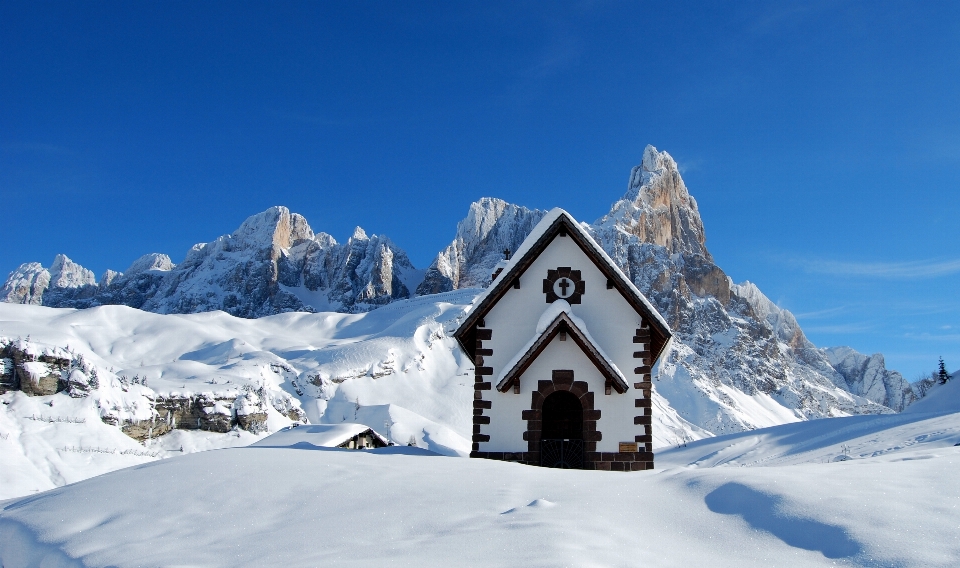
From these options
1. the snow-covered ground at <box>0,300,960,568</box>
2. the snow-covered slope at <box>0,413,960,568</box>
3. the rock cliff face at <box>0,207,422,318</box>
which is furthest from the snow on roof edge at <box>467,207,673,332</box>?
the rock cliff face at <box>0,207,422,318</box>

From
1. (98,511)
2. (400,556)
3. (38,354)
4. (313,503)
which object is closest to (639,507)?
(400,556)

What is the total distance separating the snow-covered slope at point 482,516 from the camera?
6.00 meters

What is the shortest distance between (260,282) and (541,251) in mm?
172396

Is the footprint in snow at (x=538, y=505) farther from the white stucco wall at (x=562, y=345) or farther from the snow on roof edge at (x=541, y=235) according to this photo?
the snow on roof edge at (x=541, y=235)

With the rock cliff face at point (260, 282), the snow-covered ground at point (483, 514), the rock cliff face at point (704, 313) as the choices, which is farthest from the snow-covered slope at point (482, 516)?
the rock cliff face at point (260, 282)

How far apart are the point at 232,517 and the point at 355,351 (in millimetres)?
69041

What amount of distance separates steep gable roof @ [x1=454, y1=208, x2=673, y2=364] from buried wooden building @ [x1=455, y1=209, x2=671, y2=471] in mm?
27

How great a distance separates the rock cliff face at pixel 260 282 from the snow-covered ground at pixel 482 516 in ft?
518

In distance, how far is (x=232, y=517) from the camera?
25.7 feet

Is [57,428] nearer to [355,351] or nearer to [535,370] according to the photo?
[535,370]

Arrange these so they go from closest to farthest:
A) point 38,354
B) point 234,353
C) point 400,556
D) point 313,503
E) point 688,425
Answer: point 400,556 → point 313,503 → point 38,354 → point 234,353 → point 688,425

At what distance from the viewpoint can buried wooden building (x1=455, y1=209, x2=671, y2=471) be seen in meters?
14.3

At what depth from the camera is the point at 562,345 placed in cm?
1471

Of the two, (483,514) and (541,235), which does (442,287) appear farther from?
(483,514)
